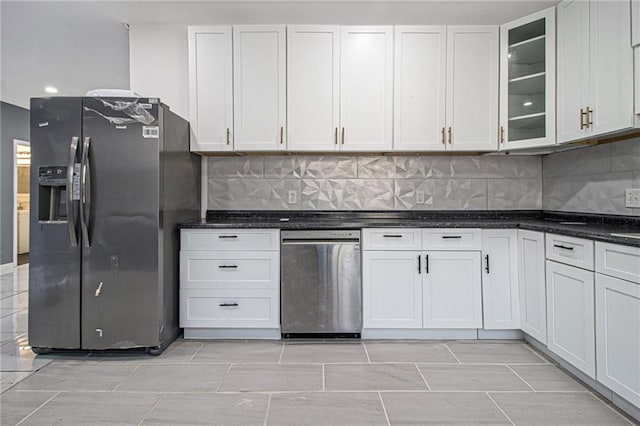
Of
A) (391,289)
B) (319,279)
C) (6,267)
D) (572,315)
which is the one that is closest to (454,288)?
(391,289)

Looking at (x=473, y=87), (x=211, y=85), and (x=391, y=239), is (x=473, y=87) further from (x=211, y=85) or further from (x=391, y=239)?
(x=211, y=85)

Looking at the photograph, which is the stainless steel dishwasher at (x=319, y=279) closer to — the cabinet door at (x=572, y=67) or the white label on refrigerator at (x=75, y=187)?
the white label on refrigerator at (x=75, y=187)

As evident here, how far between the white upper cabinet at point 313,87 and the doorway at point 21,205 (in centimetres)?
A: 491

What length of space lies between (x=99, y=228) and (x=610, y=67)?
10.9 ft

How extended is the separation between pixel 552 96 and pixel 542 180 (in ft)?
2.96

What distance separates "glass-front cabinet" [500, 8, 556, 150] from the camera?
2.83 m

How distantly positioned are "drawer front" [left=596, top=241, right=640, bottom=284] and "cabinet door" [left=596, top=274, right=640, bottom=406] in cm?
3

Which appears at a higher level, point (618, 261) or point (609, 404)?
point (618, 261)

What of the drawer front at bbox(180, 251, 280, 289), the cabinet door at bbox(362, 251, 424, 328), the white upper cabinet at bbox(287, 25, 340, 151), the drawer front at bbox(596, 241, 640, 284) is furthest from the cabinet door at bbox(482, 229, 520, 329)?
the drawer front at bbox(180, 251, 280, 289)

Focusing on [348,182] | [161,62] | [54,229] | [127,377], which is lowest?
[127,377]

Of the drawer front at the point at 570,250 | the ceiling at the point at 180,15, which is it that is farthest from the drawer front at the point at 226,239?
the drawer front at the point at 570,250

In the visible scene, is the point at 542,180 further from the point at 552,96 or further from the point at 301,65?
the point at 301,65

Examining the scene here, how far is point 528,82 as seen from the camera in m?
2.99

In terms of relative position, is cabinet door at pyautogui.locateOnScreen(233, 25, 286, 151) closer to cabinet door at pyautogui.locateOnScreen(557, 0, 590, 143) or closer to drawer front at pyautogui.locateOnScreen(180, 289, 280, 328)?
drawer front at pyautogui.locateOnScreen(180, 289, 280, 328)
